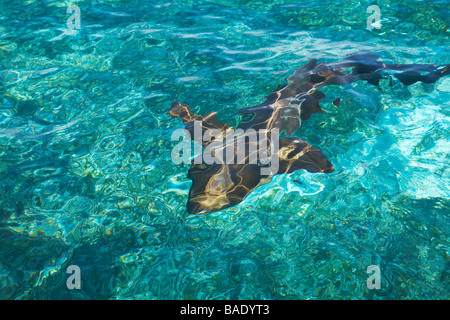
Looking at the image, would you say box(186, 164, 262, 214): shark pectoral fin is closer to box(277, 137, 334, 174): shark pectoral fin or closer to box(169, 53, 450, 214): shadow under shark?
box(169, 53, 450, 214): shadow under shark

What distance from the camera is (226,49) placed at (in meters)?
6.36

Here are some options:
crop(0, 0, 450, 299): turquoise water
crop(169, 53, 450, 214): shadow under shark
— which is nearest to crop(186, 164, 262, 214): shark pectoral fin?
crop(169, 53, 450, 214): shadow under shark

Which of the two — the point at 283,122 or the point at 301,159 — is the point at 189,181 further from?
the point at 283,122

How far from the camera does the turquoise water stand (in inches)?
117

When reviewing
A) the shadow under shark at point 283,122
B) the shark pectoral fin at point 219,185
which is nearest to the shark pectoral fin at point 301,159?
the shadow under shark at point 283,122

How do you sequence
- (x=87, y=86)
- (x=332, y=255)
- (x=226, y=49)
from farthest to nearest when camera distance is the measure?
(x=226, y=49)
(x=87, y=86)
(x=332, y=255)

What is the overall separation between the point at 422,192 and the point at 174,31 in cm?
516

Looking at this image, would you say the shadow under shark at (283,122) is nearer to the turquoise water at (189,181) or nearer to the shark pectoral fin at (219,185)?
the shark pectoral fin at (219,185)

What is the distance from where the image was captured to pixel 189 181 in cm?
382

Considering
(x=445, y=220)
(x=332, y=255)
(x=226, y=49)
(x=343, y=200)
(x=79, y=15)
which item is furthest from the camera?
(x=79, y=15)

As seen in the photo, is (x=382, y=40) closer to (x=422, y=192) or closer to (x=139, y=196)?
(x=422, y=192)

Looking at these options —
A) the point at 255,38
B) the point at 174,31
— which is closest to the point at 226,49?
the point at 255,38

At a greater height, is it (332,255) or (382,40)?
(382,40)

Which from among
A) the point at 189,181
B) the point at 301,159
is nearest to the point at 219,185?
the point at 189,181
